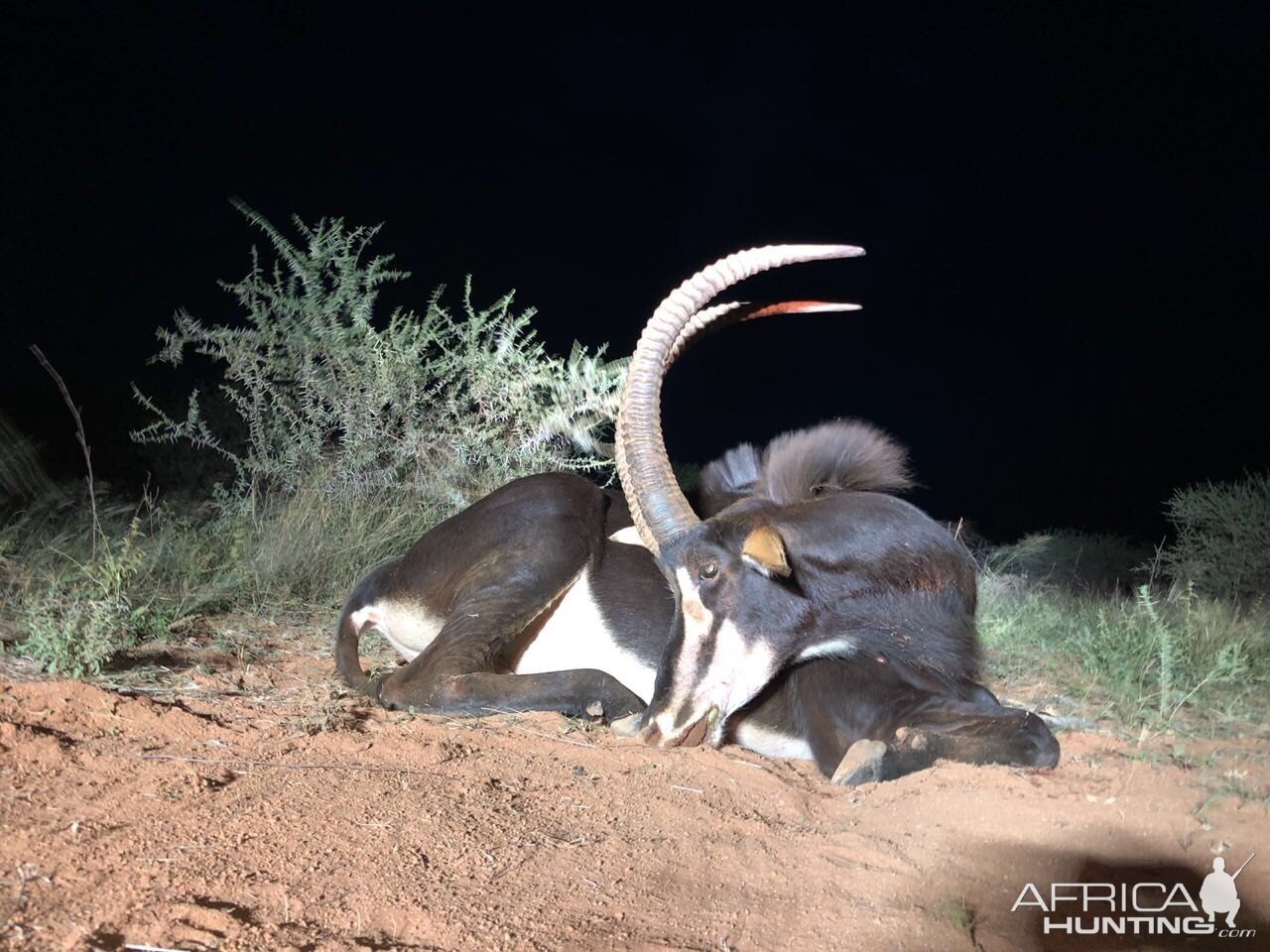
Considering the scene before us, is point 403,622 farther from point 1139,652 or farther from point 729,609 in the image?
point 1139,652

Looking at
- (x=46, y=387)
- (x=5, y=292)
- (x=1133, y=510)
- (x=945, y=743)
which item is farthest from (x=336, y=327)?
(x=1133, y=510)

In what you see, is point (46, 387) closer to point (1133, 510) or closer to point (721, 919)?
point (721, 919)

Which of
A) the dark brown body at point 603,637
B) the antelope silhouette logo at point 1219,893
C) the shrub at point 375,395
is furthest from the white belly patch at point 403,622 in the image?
the antelope silhouette logo at point 1219,893

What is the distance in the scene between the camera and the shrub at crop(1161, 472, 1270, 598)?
779 centimetres

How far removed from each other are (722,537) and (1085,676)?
6.33 ft

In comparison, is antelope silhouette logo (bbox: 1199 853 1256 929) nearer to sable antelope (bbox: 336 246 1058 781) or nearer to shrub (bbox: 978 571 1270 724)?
sable antelope (bbox: 336 246 1058 781)

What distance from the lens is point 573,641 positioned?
172 inches

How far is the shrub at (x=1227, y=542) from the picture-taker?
7.79 meters

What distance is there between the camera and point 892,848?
8.30 feet

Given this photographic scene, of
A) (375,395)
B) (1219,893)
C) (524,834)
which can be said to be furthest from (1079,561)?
(524,834)

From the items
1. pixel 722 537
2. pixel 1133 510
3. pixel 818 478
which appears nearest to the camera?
pixel 722 537

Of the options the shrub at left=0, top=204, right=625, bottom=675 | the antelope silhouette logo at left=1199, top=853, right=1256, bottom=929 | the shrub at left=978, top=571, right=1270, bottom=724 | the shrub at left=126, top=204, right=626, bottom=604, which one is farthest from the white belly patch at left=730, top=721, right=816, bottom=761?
the shrub at left=126, top=204, right=626, bottom=604

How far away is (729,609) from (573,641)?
3.40 feet

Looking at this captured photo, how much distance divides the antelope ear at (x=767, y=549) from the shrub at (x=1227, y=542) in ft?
18.6
